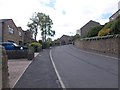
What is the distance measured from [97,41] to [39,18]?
50780mm

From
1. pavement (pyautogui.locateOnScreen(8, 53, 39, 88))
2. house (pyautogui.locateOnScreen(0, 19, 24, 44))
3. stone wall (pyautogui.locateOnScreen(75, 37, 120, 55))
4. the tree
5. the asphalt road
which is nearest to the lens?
the asphalt road

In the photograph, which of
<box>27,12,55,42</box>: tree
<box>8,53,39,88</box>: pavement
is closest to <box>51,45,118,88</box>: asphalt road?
<box>8,53,39,88</box>: pavement

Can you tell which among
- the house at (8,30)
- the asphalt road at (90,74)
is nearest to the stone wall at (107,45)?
the asphalt road at (90,74)

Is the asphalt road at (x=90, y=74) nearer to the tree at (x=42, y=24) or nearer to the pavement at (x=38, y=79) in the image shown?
the pavement at (x=38, y=79)

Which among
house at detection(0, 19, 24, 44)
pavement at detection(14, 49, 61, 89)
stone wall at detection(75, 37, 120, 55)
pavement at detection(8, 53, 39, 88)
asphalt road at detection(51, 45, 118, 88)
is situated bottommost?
pavement at detection(8, 53, 39, 88)

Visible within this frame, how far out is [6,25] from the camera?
55.4 metres

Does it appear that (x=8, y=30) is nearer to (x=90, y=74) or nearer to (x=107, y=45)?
(x=107, y=45)

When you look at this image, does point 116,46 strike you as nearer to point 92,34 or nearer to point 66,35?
point 92,34

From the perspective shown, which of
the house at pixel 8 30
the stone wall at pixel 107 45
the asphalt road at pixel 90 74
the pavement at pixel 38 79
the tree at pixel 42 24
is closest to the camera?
the asphalt road at pixel 90 74

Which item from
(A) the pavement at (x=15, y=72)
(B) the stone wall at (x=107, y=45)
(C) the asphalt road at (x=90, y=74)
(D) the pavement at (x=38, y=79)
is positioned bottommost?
(A) the pavement at (x=15, y=72)

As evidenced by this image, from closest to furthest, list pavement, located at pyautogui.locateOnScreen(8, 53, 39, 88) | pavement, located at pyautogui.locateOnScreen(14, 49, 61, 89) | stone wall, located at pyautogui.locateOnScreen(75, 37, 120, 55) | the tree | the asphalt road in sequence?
the asphalt road < pavement, located at pyautogui.locateOnScreen(14, 49, 61, 89) < pavement, located at pyautogui.locateOnScreen(8, 53, 39, 88) < stone wall, located at pyautogui.locateOnScreen(75, 37, 120, 55) < the tree

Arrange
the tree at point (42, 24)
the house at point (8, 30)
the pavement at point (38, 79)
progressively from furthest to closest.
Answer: the tree at point (42, 24) → the house at point (8, 30) → the pavement at point (38, 79)

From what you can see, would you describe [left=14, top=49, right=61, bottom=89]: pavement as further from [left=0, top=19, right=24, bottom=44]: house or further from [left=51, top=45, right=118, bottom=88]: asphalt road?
[left=0, top=19, right=24, bottom=44]: house

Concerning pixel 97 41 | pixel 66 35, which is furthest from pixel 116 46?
pixel 66 35
